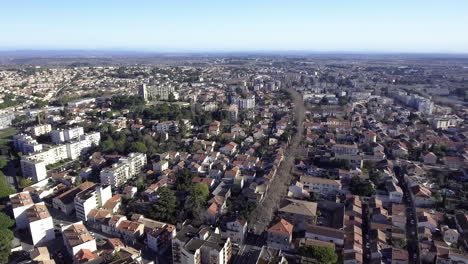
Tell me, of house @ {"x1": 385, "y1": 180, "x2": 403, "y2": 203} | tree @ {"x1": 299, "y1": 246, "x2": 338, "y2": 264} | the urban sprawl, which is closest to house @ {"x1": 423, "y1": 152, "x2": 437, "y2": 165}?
the urban sprawl

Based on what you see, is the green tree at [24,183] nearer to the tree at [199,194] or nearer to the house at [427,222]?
the tree at [199,194]

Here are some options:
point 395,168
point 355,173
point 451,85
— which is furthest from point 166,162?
point 451,85

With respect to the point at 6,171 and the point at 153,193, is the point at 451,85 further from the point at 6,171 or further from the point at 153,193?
the point at 6,171

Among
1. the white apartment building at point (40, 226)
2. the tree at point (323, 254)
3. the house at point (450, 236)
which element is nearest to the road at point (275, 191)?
the tree at point (323, 254)

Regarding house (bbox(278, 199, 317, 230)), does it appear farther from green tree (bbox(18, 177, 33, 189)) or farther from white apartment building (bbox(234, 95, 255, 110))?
white apartment building (bbox(234, 95, 255, 110))

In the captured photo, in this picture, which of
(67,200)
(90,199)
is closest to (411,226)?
(90,199)

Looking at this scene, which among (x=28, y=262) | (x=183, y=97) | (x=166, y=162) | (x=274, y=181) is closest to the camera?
(x=28, y=262)
